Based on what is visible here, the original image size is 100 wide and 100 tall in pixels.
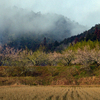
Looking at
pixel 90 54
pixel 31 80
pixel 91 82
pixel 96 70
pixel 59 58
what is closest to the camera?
pixel 91 82

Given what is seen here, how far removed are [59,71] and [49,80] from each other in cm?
1037

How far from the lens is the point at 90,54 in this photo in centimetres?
5347

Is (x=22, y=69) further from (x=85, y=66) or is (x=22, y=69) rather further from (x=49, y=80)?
(x=85, y=66)

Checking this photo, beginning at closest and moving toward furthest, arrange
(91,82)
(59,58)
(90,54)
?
(91,82) → (90,54) → (59,58)

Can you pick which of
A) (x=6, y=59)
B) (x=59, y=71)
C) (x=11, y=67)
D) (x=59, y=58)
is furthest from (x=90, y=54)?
(x=6, y=59)

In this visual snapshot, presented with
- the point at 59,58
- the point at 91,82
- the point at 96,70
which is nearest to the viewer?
the point at 91,82

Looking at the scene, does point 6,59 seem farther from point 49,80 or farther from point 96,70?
point 96,70

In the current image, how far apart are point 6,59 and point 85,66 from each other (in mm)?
37063

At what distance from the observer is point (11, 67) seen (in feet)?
166

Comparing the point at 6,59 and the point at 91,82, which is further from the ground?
the point at 6,59

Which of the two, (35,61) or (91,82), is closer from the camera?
(91,82)

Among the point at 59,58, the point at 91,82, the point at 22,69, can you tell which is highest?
the point at 59,58

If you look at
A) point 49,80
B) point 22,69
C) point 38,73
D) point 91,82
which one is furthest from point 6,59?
point 91,82

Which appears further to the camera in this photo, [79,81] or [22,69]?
[22,69]
